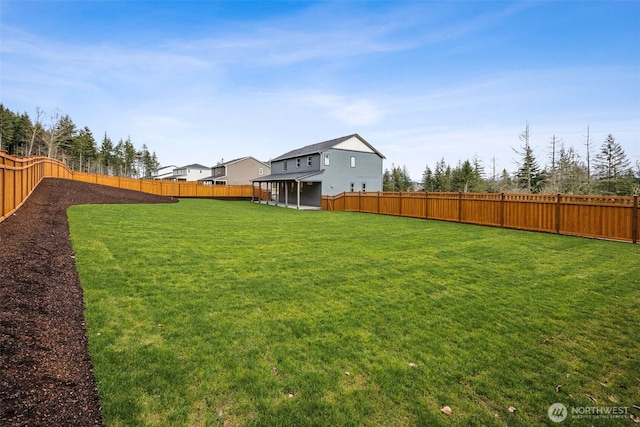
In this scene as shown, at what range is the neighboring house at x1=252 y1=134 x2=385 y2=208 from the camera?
29.2 metres

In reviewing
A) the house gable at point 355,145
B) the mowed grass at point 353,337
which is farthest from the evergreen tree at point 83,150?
the mowed grass at point 353,337

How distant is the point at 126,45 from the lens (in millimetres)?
16828

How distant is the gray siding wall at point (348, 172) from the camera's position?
29.5 m

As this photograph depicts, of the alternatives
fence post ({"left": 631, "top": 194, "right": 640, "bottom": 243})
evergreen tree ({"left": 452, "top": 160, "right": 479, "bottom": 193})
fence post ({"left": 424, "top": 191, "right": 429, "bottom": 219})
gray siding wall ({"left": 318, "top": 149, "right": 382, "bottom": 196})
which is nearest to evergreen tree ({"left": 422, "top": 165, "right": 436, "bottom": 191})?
evergreen tree ({"left": 452, "top": 160, "right": 479, "bottom": 193})

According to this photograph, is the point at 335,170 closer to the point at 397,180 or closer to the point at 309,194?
the point at 309,194

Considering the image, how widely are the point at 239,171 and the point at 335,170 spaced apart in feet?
73.6

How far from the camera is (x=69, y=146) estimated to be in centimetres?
5762

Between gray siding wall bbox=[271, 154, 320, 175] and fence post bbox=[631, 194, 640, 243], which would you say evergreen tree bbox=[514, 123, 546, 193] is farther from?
fence post bbox=[631, 194, 640, 243]

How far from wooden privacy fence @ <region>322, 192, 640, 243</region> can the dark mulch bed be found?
47.6ft

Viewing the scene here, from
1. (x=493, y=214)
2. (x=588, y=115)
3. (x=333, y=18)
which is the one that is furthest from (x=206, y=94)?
(x=588, y=115)

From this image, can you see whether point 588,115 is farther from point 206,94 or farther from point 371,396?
point 371,396

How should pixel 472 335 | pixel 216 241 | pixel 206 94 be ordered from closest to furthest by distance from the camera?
1. pixel 472 335
2. pixel 216 241
3. pixel 206 94

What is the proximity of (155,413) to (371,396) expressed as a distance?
5.64 ft

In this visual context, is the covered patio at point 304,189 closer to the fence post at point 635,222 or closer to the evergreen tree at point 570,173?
the fence post at point 635,222
